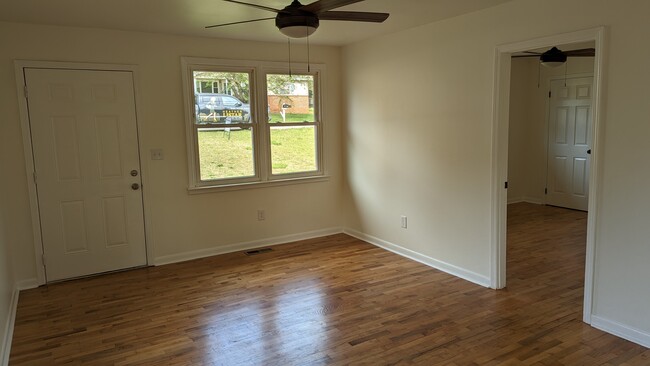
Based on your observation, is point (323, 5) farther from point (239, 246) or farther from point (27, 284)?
point (27, 284)

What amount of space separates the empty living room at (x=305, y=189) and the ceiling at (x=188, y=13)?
0.03 m

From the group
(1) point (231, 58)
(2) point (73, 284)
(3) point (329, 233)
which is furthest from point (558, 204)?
(2) point (73, 284)

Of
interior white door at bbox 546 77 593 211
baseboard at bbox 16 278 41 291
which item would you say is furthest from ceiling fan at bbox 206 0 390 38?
interior white door at bbox 546 77 593 211

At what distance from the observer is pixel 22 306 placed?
12.2 ft

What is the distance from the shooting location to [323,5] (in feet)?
8.93

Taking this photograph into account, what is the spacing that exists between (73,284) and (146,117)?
5.83 ft

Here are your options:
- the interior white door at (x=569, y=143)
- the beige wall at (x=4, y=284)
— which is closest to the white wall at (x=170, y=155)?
the beige wall at (x=4, y=284)

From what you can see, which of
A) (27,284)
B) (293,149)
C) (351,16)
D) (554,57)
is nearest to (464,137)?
(351,16)

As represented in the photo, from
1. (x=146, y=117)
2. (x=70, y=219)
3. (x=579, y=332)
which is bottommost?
(x=579, y=332)

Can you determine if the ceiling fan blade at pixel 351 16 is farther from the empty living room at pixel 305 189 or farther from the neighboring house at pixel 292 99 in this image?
the neighboring house at pixel 292 99

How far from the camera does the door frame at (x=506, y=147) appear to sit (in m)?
2.96

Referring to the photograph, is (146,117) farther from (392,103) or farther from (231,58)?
(392,103)

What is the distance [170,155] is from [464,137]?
302 centimetres

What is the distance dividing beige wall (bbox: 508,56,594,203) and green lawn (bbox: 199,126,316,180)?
152 inches
